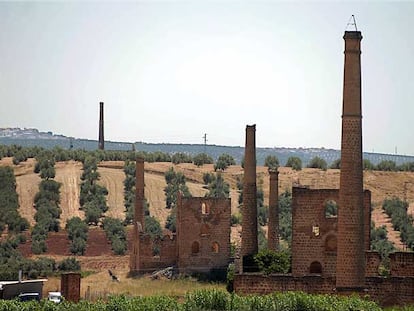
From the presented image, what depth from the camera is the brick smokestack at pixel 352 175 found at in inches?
1131

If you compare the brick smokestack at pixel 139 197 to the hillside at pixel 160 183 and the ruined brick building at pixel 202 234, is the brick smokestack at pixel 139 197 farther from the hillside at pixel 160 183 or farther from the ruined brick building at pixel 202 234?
the hillside at pixel 160 183

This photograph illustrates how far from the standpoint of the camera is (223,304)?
27516mm

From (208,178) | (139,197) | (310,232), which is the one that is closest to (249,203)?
(310,232)

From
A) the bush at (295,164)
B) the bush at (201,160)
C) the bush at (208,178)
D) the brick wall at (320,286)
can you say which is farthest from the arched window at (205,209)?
the bush at (201,160)

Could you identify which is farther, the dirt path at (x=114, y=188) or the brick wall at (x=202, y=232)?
the dirt path at (x=114, y=188)

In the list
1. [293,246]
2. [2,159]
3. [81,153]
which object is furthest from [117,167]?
[293,246]

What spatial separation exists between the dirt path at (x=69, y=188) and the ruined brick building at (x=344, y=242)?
1109 inches

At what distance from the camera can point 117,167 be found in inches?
3201

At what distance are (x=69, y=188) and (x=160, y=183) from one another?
26.2 ft

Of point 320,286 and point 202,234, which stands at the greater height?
point 202,234

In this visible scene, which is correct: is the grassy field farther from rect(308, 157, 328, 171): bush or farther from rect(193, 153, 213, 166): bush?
rect(193, 153, 213, 166): bush

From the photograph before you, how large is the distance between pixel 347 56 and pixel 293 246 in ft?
31.1

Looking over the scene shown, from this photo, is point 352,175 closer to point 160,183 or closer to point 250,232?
point 250,232

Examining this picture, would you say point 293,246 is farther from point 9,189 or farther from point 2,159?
point 2,159
